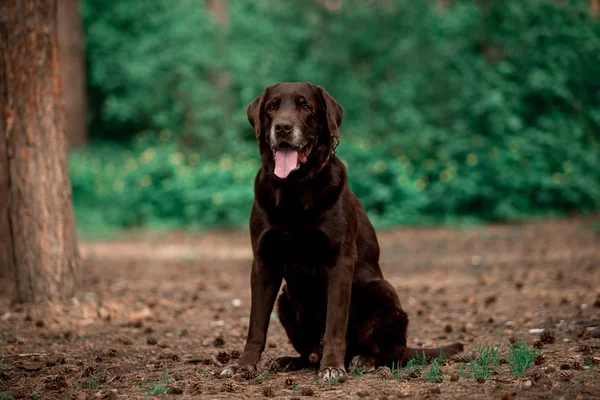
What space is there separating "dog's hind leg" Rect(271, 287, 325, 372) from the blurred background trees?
30.0 ft

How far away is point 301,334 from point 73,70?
16.3 meters

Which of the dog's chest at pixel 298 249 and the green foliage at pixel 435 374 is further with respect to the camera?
the dog's chest at pixel 298 249

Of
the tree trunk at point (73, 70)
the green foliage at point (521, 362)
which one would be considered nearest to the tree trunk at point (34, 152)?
the green foliage at point (521, 362)

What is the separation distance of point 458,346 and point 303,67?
1244 cm

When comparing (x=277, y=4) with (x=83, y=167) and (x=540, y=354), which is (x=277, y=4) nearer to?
(x=83, y=167)

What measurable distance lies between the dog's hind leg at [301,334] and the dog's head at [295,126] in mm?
938

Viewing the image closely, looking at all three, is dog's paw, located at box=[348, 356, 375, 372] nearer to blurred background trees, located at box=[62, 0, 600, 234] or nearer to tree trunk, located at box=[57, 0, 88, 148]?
blurred background trees, located at box=[62, 0, 600, 234]

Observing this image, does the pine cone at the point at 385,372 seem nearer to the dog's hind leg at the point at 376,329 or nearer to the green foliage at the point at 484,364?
the dog's hind leg at the point at 376,329

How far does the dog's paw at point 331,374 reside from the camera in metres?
4.24

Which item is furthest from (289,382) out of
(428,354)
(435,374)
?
(428,354)

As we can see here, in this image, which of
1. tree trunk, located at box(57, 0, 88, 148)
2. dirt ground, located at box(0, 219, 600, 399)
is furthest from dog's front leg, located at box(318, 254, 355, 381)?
tree trunk, located at box(57, 0, 88, 148)

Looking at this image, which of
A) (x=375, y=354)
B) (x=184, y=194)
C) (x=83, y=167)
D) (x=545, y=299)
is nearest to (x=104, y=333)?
(x=375, y=354)

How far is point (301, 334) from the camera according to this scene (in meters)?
4.71

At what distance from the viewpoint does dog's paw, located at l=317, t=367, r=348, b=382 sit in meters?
4.24
